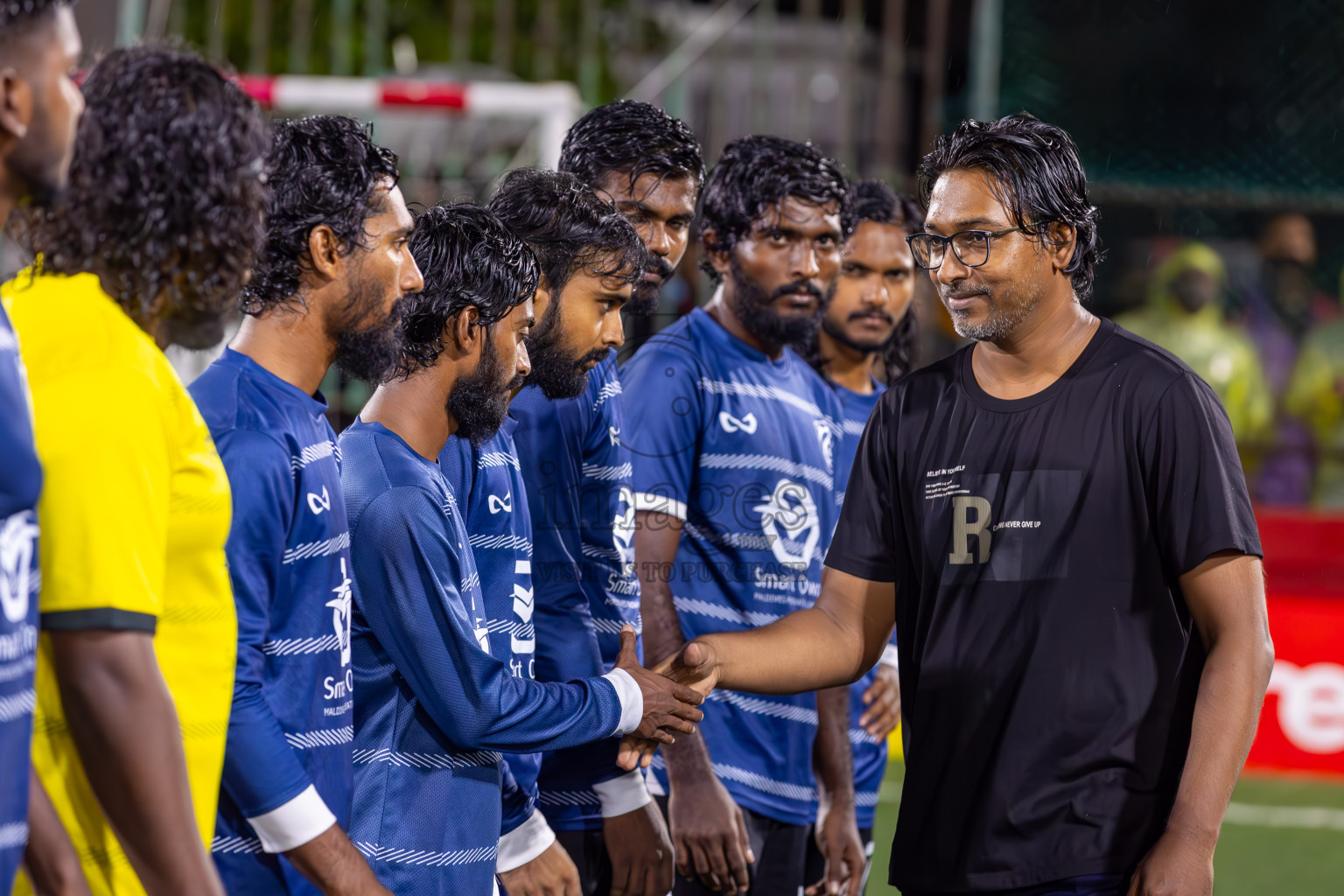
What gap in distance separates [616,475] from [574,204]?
1.88 ft

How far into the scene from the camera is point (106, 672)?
1.48 meters

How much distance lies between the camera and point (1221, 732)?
2094 millimetres

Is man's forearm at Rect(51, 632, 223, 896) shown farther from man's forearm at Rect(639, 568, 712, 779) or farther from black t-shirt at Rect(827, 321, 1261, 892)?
man's forearm at Rect(639, 568, 712, 779)

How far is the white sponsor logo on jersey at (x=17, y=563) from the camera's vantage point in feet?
4.54

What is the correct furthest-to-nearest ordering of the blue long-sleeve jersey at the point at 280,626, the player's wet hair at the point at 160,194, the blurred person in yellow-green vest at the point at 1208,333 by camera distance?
the blurred person in yellow-green vest at the point at 1208,333, the blue long-sleeve jersey at the point at 280,626, the player's wet hair at the point at 160,194

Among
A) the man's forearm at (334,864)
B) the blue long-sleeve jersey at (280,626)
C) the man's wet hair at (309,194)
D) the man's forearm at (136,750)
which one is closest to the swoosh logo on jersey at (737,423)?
the man's wet hair at (309,194)

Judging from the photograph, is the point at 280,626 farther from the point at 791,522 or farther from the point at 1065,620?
the point at 791,522

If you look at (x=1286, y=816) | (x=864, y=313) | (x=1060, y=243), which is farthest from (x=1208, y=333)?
(x=1060, y=243)

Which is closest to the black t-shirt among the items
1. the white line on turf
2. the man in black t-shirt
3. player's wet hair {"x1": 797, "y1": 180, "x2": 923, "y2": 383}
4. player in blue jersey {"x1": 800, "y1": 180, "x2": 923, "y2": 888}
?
the man in black t-shirt

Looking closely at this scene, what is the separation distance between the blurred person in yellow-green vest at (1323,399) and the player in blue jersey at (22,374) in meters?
7.25

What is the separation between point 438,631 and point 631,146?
1.58 metres

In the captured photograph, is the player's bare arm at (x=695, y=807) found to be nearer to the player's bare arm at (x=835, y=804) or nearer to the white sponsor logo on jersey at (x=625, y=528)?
the white sponsor logo on jersey at (x=625, y=528)

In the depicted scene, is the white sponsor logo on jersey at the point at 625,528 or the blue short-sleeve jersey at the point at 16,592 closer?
the blue short-sleeve jersey at the point at 16,592

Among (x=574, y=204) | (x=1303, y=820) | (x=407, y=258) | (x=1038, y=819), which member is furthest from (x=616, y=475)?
(x=1303, y=820)
